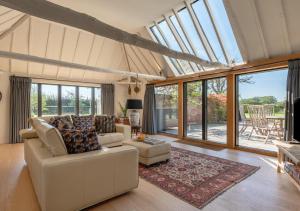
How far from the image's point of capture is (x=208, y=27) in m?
4.47

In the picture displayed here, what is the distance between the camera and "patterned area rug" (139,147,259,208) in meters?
2.55

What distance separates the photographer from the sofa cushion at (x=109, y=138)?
4535 millimetres

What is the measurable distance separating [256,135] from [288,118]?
132 cm

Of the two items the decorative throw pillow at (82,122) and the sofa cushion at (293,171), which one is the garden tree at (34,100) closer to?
the decorative throw pillow at (82,122)

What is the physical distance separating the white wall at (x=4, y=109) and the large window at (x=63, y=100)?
0.73 m

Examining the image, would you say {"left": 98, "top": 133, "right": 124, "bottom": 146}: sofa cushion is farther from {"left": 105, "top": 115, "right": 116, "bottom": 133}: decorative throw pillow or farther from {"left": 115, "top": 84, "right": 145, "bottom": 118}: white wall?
{"left": 115, "top": 84, "right": 145, "bottom": 118}: white wall

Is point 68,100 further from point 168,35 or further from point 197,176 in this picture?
point 197,176

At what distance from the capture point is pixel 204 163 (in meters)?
3.76

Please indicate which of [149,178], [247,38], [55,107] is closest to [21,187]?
[149,178]

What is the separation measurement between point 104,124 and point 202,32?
3.65 m

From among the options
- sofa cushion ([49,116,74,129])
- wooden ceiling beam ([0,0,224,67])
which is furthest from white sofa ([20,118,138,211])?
sofa cushion ([49,116,74,129])

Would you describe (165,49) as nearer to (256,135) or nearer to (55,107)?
(256,135)

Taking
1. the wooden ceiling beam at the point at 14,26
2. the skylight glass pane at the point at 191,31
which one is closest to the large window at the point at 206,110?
the skylight glass pane at the point at 191,31

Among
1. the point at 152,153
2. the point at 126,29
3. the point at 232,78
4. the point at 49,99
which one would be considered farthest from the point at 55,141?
the point at 49,99
